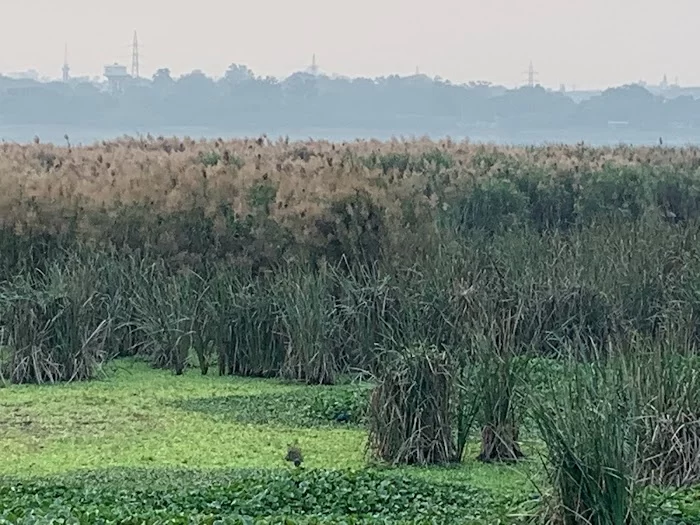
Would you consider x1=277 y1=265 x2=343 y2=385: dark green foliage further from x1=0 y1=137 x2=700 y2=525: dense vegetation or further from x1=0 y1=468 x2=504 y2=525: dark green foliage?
x1=0 y1=468 x2=504 y2=525: dark green foliage

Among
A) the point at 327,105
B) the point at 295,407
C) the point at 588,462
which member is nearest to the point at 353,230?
the point at 295,407

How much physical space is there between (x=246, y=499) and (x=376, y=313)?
15.0ft

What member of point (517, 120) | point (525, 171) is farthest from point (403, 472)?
point (517, 120)

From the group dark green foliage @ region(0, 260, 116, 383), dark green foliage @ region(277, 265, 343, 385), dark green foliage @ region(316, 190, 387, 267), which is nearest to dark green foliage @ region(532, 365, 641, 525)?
dark green foliage @ region(277, 265, 343, 385)

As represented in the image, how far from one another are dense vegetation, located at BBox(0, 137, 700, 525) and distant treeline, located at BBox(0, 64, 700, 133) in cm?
4085

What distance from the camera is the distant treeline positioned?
5731 cm

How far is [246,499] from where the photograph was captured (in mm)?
6961

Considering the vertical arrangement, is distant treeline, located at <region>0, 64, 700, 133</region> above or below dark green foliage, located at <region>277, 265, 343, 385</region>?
above

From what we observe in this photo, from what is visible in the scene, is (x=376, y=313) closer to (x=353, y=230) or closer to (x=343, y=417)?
(x=343, y=417)

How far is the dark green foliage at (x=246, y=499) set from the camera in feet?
21.2

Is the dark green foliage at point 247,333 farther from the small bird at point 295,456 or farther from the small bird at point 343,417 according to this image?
the small bird at point 295,456

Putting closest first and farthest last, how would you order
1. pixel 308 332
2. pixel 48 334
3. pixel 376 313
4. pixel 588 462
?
pixel 588 462, pixel 308 332, pixel 48 334, pixel 376 313

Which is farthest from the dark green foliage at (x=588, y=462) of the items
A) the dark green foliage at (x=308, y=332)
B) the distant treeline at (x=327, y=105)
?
the distant treeline at (x=327, y=105)

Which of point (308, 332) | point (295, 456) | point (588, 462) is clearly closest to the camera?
point (588, 462)
